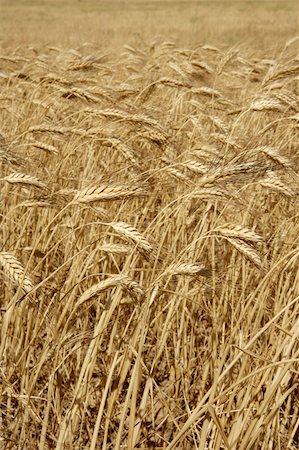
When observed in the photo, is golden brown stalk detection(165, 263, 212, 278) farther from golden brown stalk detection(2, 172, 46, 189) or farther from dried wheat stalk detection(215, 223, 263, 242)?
golden brown stalk detection(2, 172, 46, 189)

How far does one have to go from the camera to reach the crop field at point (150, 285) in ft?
4.54

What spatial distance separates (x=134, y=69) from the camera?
15.9ft

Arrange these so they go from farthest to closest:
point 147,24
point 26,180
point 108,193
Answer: point 147,24 < point 26,180 < point 108,193

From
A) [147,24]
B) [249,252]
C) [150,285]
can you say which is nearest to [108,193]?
[150,285]

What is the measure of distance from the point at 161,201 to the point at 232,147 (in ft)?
1.90

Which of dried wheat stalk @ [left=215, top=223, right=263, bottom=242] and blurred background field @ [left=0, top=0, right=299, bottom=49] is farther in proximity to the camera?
blurred background field @ [left=0, top=0, right=299, bottom=49]

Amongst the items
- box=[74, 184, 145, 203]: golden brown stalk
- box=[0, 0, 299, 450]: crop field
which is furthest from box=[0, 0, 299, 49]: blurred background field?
box=[74, 184, 145, 203]: golden brown stalk

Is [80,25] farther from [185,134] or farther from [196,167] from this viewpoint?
[196,167]

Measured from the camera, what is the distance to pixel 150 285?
4.26ft

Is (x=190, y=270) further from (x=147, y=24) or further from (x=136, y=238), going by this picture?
(x=147, y=24)

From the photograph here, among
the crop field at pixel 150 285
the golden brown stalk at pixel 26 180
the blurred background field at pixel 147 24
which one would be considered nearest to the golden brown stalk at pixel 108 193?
the crop field at pixel 150 285

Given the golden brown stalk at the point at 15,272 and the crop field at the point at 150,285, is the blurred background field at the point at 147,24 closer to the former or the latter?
the crop field at the point at 150,285

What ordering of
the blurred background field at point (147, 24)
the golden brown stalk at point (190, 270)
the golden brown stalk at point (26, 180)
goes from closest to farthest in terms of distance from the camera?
the golden brown stalk at point (190, 270)
the golden brown stalk at point (26, 180)
the blurred background field at point (147, 24)

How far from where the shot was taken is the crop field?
1.38 m
